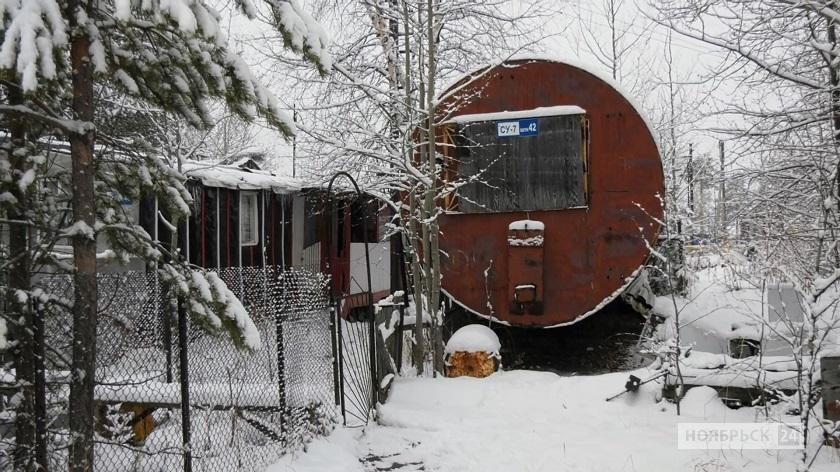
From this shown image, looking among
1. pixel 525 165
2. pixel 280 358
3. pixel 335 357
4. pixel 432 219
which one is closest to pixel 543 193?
pixel 525 165

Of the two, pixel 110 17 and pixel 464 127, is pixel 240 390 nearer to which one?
pixel 110 17

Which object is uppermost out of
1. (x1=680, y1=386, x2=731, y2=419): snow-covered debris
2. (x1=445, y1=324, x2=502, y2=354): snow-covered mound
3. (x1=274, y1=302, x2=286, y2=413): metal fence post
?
(x1=274, y1=302, x2=286, y2=413): metal fence post

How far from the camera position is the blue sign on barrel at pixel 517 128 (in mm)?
8984

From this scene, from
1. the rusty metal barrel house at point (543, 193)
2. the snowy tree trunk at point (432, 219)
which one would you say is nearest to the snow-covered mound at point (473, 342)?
the snowy tree trunk at point (432, 219)

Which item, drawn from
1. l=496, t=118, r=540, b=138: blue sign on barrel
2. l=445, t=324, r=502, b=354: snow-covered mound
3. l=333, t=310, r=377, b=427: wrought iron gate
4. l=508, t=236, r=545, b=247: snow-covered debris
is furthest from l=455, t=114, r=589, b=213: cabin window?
l=333, t=310, r=377, b=427: wrought iron gate

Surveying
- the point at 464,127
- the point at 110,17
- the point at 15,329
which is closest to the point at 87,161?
the point at 110,17

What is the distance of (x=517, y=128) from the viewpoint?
906 centimetres

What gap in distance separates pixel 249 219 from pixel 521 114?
7.53 meters

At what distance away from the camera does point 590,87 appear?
8742 millimetres

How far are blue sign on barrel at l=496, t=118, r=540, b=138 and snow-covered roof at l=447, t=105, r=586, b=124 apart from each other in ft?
0.22

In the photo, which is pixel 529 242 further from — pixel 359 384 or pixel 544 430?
pixel 359 384

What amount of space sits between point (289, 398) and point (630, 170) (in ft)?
17.5

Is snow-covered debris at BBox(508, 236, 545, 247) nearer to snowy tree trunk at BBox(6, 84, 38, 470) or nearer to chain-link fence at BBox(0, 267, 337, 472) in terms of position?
chain-link fence at BBox(0, 267, 337, 472)

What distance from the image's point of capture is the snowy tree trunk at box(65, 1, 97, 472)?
2996 millimetres
